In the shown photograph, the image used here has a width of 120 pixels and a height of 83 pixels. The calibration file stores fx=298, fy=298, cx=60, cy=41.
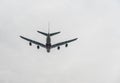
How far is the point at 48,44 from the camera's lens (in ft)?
566

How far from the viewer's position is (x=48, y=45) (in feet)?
565

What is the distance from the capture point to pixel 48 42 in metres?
175

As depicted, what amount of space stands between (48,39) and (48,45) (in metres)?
4.60

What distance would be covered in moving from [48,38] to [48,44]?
4.16 metres

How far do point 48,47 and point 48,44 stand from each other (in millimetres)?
1930

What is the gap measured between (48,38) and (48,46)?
5530mm

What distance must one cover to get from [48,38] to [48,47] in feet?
20.0

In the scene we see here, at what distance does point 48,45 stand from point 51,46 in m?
2.12

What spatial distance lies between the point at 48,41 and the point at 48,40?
698 millimetres

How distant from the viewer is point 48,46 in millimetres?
171875

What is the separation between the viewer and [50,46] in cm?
17238

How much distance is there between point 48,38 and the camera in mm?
174875

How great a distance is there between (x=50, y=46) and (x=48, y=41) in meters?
4.19

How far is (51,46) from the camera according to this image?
173m
